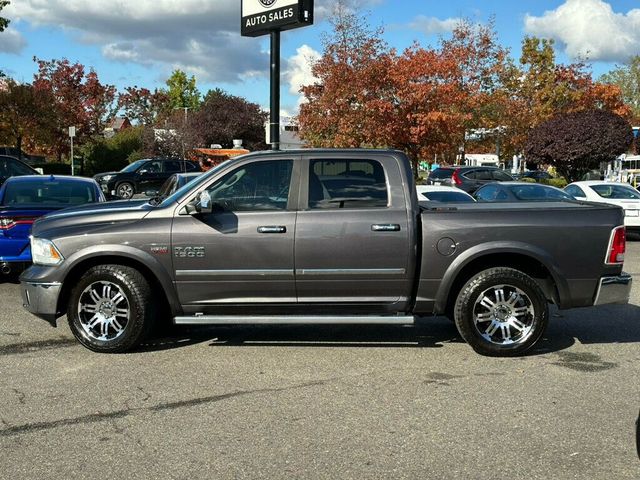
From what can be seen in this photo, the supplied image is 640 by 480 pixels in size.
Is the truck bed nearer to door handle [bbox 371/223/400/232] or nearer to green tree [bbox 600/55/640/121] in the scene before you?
door handle [bbox 371/223/400/232]

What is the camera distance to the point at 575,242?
593cm

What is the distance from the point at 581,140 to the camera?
29.3 m

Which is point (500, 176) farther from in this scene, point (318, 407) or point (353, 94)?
point (318, 407)

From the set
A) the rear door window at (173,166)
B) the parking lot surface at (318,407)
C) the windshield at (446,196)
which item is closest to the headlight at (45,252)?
the parking lot surface at (318,407)

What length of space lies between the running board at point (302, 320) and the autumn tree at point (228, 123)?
39.3m

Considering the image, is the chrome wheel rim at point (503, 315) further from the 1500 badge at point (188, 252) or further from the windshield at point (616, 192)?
the windshield at point (616, 192)

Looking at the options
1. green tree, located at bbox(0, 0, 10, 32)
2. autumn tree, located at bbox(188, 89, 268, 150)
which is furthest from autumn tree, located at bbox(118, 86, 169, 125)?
green tree, located at bbox(0, 0, 10, 32)

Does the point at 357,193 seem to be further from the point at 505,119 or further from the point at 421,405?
the point at 505,119

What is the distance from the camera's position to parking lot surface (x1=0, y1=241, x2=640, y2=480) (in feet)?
12.6

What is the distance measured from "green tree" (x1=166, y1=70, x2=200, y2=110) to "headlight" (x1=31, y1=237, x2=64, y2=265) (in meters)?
76.3

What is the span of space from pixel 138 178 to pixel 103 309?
23.2 m

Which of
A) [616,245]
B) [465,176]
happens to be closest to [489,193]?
[616,245]

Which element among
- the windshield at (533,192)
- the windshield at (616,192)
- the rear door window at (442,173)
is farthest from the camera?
the rear door window at (442,173)

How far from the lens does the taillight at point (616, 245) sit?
19.5ft
